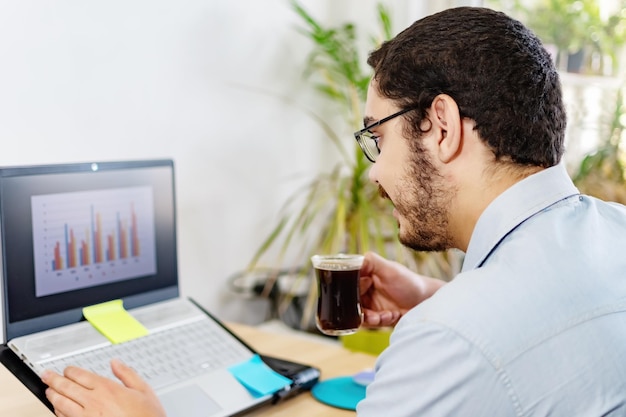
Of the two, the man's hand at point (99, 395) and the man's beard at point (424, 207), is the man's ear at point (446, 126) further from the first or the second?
the man's hand at point (99, 395)

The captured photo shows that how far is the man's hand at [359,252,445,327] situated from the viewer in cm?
152

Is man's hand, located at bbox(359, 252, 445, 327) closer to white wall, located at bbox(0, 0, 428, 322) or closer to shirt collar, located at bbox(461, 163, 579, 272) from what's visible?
shirt collar, located at bbox(461, 163, 579, 272)

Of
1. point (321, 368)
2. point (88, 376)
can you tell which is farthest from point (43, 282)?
point (321, 368)

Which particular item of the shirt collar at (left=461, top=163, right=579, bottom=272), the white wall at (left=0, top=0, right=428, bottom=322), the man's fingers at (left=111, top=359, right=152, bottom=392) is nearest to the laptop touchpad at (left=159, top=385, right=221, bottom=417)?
the man's fingers at (left=111, top=359, right=152, bottom=392)

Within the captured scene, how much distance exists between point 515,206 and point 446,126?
156 mm

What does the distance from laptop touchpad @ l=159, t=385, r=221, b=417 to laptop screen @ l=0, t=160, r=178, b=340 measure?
0.27m

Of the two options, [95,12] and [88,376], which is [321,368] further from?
[95,12]

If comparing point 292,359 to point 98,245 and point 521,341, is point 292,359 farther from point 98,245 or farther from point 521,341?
point 521,341

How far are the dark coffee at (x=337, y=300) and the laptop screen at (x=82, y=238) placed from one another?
1.23ft

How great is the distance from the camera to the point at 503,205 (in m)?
0.99

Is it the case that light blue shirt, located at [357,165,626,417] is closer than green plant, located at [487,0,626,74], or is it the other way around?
light blue shirt, located at [357,165,626,417]

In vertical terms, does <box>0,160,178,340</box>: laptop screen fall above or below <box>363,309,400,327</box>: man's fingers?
above

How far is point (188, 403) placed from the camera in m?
1.21

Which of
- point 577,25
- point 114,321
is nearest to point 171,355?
point 114,321
